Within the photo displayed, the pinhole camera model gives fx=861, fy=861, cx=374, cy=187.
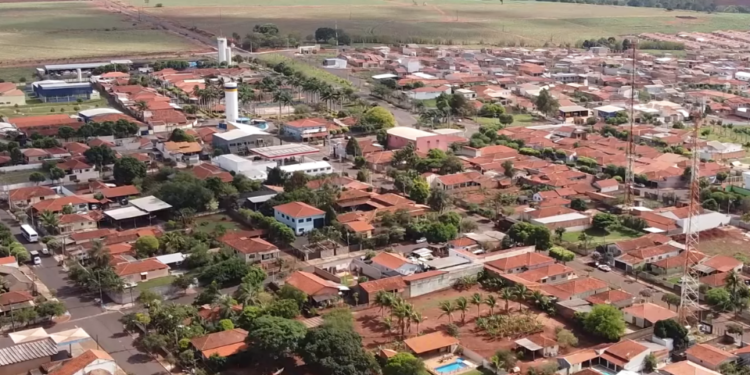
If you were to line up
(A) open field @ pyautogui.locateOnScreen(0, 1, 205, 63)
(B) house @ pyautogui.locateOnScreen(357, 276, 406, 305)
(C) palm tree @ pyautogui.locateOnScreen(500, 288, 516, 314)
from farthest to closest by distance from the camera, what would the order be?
1. (A) open field @ pyautogui.locateOnScreen(0, 1, 205, 63)
2. (B) house @ pyautogui.locateOnScreen(357, 276, 406, 305)
3. (C) palm tree @ pyautogui.locateOnScreen(500, 288, 516, 314)

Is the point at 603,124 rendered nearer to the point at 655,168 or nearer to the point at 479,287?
the point at 655,168

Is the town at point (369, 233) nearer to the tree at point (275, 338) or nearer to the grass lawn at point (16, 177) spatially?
the tree at point (275, 338)

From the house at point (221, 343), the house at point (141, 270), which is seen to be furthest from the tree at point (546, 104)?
the house at point (221, 343)

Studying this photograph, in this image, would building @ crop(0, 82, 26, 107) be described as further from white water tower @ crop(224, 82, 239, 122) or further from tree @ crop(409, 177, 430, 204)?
tree @ crop(409, 177, 430, 204)

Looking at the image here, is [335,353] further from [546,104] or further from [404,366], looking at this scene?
[546,104]

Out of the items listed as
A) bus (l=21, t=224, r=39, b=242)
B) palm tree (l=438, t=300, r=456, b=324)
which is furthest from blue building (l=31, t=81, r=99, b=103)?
palm tree (l=438, t=300, r=456, b=324)

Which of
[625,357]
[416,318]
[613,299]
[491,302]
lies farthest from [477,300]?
[625,357]
